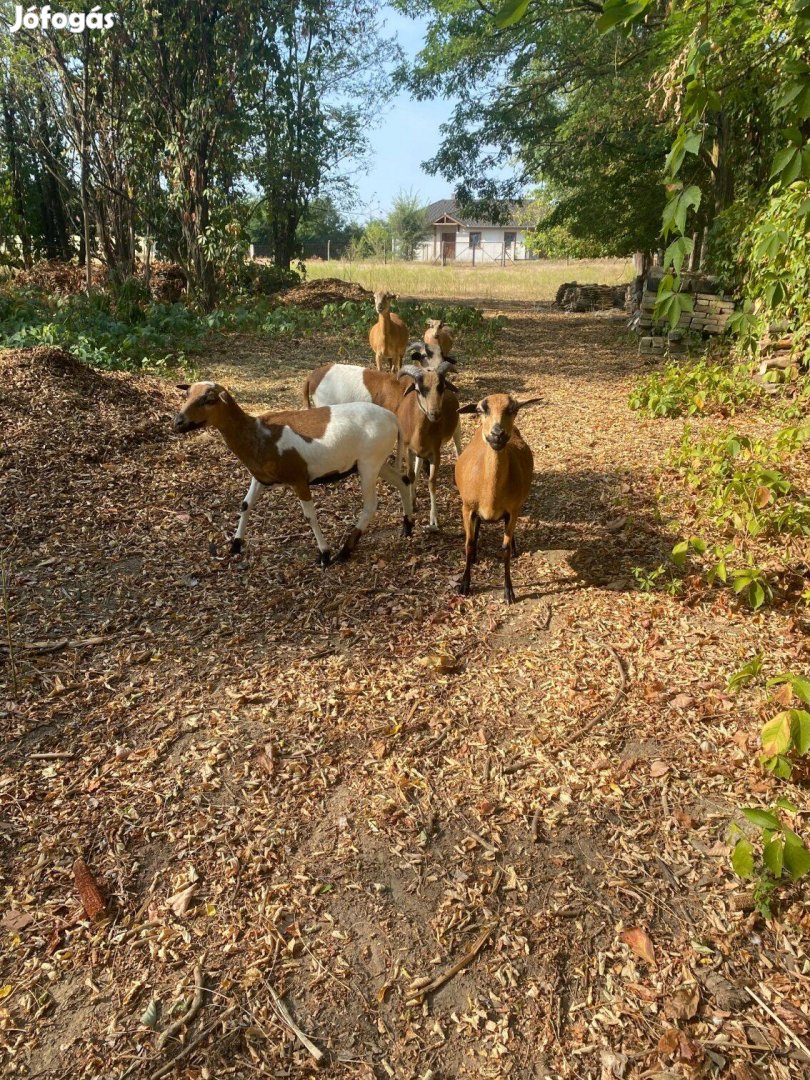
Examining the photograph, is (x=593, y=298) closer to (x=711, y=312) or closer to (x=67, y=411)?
(x=711, y=312)

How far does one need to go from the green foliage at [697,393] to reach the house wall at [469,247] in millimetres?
61598

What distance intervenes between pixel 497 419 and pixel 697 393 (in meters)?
4.97

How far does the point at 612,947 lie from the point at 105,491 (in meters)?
5.20

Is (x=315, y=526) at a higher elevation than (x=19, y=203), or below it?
below

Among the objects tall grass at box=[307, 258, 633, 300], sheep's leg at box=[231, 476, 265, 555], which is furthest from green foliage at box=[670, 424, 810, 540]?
tall grass at box=[307, 258, 633, 300]

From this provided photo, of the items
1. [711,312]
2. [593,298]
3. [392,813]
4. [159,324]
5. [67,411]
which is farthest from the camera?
[593,298]

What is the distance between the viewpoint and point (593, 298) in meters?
20.0

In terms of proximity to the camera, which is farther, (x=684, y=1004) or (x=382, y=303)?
(x=382, y=303)

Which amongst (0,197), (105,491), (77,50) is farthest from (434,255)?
(105,491)

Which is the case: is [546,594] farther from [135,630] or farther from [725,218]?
[725,218]

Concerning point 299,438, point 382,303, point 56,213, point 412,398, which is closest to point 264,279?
point 56,213

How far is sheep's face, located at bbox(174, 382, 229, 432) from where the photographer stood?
4.40 meters

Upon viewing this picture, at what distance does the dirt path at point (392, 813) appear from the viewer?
2.27 m

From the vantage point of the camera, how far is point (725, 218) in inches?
396
